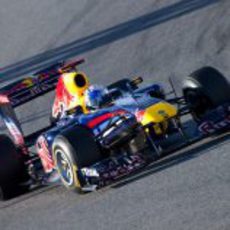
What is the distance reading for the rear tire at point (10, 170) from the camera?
10.1m

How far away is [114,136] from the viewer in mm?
9539

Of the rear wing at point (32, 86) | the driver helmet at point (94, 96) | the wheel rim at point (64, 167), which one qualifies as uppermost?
the rear wing at point (32, 86)

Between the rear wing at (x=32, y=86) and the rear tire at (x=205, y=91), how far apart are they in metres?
1.63

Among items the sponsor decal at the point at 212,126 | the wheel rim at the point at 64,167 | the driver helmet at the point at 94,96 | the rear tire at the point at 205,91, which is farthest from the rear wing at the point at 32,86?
the sponsor decal at the point at 212,126

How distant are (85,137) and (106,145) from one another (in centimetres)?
39

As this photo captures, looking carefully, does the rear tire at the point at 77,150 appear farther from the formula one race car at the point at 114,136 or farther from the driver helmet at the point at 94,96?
the driver helmet at the point at 94,96

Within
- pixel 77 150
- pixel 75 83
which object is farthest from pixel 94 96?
pixel 77 150

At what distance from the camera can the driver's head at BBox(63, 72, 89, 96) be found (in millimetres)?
10695

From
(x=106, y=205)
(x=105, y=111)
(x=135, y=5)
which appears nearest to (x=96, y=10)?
(x=135, y=5)

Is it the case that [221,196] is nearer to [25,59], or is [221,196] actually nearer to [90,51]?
[90,51]

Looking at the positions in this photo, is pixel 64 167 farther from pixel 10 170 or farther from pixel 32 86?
pixel 32 86

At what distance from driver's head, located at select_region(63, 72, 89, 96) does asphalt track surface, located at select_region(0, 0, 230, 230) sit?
1157 millimetres

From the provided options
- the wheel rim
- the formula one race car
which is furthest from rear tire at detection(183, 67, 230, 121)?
the wheel rim

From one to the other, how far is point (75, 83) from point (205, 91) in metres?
1.56
